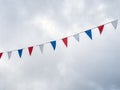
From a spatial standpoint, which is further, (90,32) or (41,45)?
(41,45)

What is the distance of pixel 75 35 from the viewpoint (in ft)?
63.7

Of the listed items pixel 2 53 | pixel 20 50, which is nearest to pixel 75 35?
pixel 20 50

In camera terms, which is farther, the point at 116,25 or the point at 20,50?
the point at 20,50

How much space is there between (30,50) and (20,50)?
0.77m

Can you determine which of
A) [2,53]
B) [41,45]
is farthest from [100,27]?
[2,53]

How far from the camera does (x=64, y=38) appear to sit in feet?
66.3

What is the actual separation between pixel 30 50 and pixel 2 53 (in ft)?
7.92

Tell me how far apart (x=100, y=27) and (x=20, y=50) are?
6.13 metres

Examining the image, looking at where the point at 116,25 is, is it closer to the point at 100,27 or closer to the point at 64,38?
the point at 100,27

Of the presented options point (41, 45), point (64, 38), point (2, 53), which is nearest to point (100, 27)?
point (64, 38)

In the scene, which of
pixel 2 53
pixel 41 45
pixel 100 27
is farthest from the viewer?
pixel 2 53

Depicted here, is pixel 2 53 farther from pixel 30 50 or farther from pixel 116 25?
pixel 116 25

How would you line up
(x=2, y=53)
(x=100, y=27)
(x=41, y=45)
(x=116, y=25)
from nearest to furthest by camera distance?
1. (x=116, y=25)
2. (x=100, y=27)
3. (x=41, y=45)
4. (x=2, y=53)

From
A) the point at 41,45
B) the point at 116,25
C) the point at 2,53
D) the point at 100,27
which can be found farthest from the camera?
the point at 2,53
